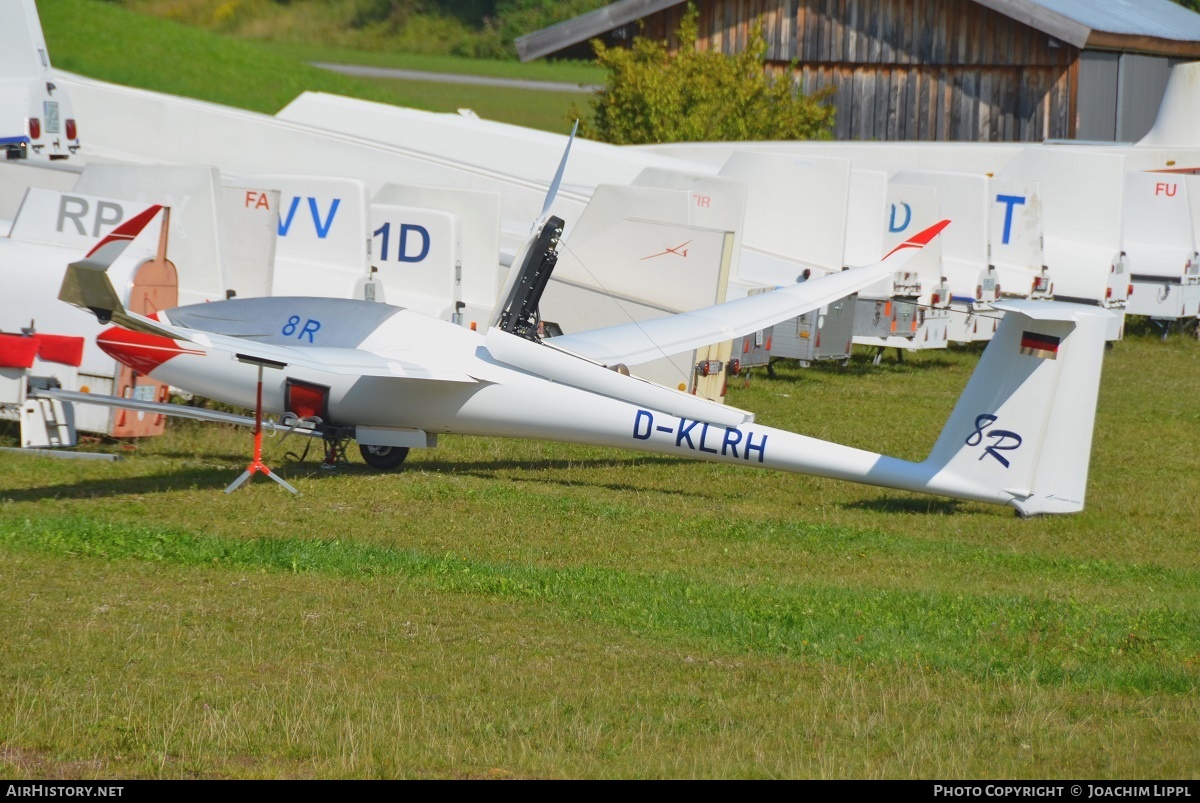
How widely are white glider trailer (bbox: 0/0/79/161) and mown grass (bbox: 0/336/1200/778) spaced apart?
5.68 m

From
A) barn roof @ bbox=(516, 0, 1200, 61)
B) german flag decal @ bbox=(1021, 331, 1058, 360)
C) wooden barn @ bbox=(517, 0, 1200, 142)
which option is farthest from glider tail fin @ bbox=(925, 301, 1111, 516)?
wooden barn @ bbox=(517, 0, 1200, 142)

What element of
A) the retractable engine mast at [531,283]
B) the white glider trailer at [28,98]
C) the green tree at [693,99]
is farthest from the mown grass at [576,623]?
the green tree at [693,99]

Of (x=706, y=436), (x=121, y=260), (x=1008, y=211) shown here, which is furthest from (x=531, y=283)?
(x=1008, y=211)

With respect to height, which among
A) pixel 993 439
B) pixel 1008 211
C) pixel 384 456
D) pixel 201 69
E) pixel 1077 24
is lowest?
pixel 384 456

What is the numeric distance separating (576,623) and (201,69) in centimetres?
4122

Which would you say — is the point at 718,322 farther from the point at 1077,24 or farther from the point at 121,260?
the point at 1077,24

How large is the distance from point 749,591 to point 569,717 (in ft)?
8.80

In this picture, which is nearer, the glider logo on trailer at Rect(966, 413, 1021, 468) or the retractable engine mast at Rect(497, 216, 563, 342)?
the glider logo on trailer at Rect(966, 413, 1021, 468)

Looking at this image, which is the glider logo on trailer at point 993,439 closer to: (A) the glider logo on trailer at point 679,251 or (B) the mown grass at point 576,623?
(B) the mown grass at point 576,623

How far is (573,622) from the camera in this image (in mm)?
8586

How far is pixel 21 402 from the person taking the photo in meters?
12.6

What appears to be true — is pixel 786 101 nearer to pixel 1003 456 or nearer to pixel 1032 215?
pixel 1032 215

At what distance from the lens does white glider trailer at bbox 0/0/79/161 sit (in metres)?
17.6

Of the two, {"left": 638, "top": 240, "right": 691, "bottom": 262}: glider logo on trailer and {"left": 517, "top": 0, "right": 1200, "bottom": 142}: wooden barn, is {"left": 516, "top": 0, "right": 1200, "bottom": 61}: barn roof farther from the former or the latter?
{"left": 638, "top": 240, "right": 691, "bottom": 262}: glider logo on trailer
